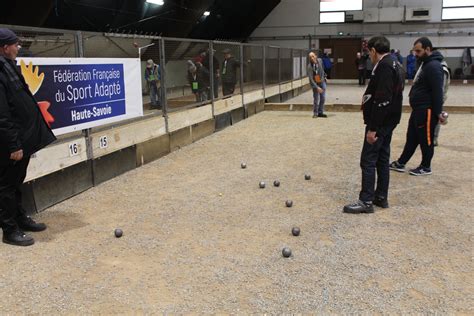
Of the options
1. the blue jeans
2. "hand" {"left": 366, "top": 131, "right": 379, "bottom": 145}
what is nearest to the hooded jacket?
"hand" {"left": 366, "top": 131, "right": 379, "bottom": 145}

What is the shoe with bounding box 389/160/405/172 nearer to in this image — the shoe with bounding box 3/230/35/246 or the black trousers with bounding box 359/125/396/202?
the black trousers with bounding box 359/125/396/202

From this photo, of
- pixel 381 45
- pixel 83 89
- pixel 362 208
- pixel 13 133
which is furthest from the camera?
pixel 83 89

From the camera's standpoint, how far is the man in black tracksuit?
6.16m

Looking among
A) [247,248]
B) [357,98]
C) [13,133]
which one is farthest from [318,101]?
[13,133]

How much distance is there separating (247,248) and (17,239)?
2.13 m

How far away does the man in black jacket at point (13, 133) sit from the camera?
12.5 feet

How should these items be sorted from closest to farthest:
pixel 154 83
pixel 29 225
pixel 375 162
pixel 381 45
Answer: pixel 29 225 → pixel 381 45 → pixel 375 162 → pixel 154 83

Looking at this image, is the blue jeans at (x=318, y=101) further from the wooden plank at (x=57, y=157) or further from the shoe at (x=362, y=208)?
the wooden plank at (x=57, y=157)

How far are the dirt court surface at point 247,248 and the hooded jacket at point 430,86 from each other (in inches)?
40.7

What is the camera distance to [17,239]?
4195 millimetres

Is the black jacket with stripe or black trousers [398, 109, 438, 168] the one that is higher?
the black jacket with stripe

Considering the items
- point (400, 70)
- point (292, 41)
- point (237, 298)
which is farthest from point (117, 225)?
point (292, 41)

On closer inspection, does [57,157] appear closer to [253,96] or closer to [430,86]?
[430,86]

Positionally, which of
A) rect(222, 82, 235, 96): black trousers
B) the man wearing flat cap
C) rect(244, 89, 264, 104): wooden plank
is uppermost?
the man wearing flat cap
